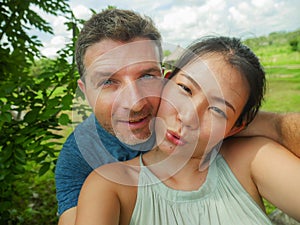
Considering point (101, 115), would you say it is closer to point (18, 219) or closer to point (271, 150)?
point (271, 150)

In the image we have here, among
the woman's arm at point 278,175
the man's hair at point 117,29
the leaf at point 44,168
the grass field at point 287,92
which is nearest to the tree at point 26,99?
the leaf at point 44,168

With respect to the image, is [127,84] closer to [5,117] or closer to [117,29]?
[117,29]

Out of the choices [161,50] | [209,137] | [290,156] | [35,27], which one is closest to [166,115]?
[209,137]

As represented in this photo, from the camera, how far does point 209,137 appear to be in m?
1.02

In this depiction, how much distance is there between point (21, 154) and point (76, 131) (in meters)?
0.54

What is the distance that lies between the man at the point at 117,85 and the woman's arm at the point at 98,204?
20 cm

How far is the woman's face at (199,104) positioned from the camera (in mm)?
971

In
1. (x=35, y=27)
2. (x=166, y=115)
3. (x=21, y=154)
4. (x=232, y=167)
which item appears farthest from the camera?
(x=35, y=27)

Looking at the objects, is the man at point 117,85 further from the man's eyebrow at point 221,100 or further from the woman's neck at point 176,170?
the man's eyebrow at point 221,100

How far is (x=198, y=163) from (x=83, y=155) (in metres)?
0.43

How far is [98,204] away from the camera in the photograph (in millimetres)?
910

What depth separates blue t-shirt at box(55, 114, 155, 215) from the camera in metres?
1.26

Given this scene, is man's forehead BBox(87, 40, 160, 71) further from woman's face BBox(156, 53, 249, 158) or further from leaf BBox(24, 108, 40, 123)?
leaf BBox(24, 108, 40, 123)

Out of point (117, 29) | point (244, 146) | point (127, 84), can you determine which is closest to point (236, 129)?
point (244, 146)
